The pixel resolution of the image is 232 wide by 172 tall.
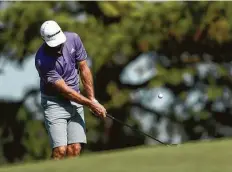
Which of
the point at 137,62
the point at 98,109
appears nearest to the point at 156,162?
the point at 98,109

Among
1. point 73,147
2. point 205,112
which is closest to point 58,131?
point 73,147

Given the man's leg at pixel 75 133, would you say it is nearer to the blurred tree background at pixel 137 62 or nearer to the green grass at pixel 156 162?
the green grass at pixel 156 162

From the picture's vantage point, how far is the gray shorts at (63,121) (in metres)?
9.19

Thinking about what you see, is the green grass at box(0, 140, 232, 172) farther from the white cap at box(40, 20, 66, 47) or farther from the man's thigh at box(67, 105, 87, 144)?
the man's thigh at box(67, 105, 87, 144)

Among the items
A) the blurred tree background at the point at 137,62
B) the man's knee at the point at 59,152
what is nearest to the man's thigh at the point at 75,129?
the man's knee at the point at 59,152

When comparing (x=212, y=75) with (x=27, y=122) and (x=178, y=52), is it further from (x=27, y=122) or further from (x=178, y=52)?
A: (x=27, y=122)

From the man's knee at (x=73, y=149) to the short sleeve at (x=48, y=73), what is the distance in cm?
77

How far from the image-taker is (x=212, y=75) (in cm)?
2289

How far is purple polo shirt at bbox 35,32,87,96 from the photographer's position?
29.6 feet

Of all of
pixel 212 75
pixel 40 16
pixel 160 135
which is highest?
pixel 40 16

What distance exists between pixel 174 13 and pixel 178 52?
1.16 meters

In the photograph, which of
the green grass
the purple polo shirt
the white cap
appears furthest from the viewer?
the purple polo shirt

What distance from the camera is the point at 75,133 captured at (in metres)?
9.32

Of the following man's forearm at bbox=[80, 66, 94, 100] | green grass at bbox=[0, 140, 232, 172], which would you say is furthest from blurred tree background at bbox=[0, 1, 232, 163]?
green grass at bbox=[0, 140, 232, 172]
